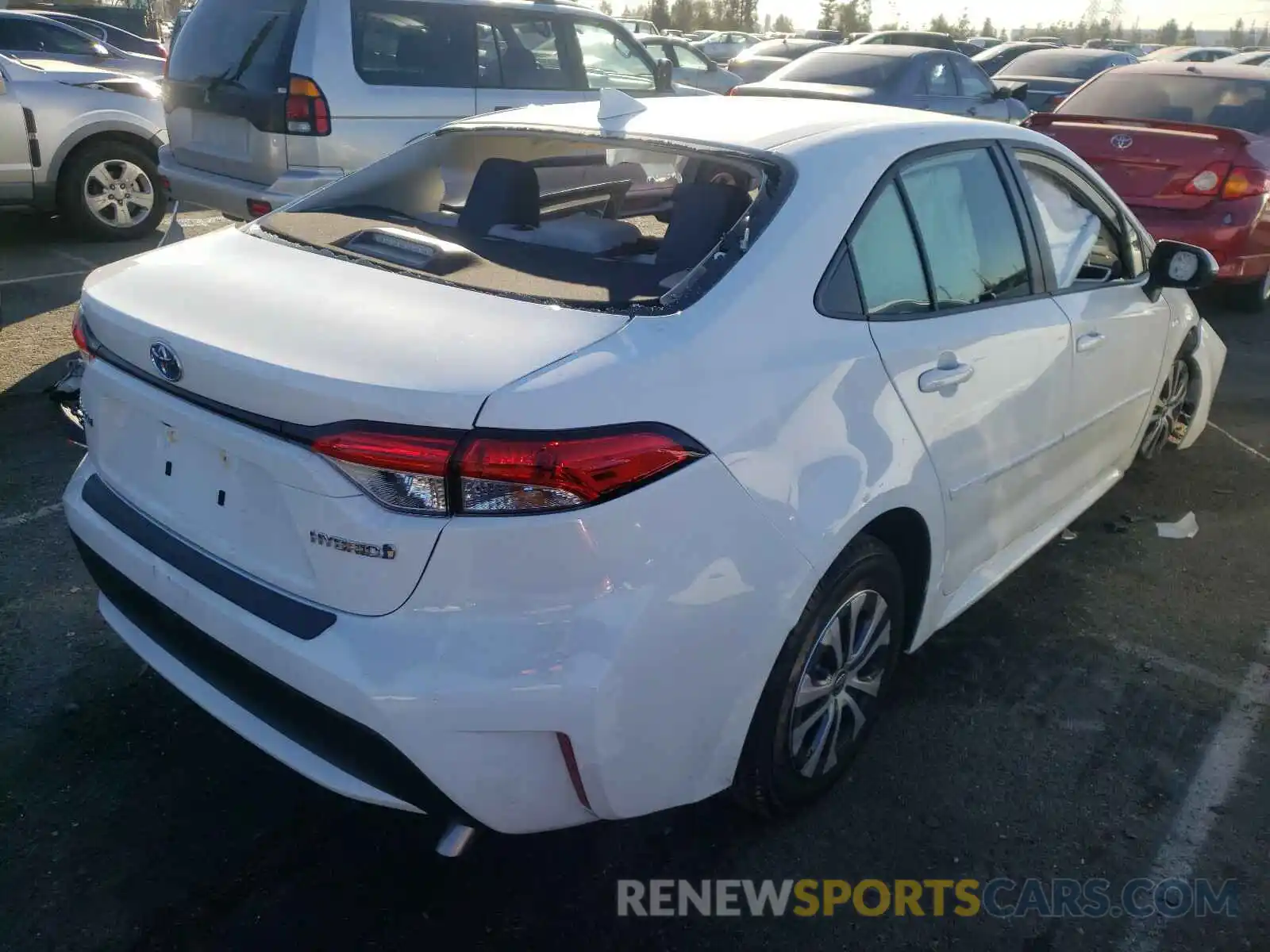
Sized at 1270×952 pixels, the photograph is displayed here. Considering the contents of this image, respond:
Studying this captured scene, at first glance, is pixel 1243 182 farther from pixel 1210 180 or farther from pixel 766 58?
pixel 766 58

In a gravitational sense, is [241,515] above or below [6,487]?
above

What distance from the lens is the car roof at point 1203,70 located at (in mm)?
8352

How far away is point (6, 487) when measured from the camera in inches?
169

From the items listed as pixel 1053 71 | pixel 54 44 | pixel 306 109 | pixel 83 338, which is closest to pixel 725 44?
pixel 1053 71

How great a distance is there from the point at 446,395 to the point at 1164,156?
21.5 feet

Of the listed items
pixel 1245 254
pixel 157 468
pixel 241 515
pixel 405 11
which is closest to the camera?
pixel 241 515

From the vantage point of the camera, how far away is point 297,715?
216cm

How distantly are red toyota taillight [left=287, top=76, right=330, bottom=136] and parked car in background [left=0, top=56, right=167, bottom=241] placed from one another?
2.94 m

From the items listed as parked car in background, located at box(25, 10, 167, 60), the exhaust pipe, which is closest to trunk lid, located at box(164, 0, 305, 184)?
the exhaust pipe

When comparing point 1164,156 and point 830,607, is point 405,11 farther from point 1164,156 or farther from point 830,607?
point 830,607

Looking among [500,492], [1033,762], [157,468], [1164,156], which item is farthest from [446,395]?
[1164,156]

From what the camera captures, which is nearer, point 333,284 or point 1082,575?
point 333,284

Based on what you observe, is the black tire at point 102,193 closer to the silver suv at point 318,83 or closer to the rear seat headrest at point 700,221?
the silver suv at point 318,83

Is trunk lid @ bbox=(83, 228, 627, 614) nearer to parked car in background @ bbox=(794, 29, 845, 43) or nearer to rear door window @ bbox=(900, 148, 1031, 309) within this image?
rear door window @ bbox=(900, 148, 1031, 309)
